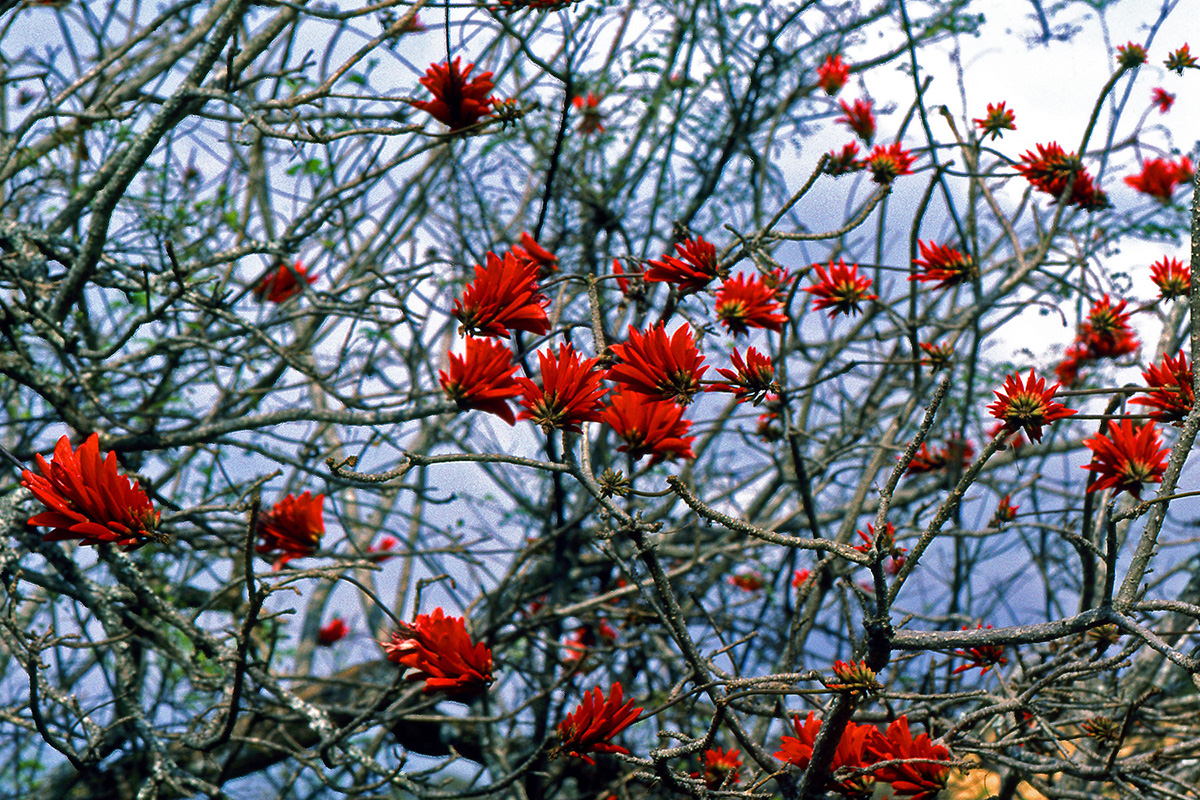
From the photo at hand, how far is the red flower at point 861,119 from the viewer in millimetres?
2705

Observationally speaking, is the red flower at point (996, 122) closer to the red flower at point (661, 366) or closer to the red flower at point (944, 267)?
the red flower at point (944, 267)

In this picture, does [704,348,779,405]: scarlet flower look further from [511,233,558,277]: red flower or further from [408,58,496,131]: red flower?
[408,58,496,131]: red flower

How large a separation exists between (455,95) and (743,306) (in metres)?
0.76

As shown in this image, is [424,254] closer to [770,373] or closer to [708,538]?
[708,538]

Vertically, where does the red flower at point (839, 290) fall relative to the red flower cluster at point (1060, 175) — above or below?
below

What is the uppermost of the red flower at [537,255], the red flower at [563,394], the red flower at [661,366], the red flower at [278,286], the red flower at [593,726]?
the red flower at [278,286]

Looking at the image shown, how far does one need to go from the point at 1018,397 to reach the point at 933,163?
1.28 meters

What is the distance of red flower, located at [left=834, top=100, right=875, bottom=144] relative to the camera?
2705 millimetres

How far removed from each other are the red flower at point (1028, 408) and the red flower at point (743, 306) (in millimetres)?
391

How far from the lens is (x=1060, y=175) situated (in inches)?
93.2

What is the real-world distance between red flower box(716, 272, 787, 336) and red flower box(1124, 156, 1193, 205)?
8.02 ft

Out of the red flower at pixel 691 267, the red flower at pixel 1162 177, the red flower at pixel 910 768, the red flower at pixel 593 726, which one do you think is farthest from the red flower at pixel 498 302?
the red flower at pixel 1162 177

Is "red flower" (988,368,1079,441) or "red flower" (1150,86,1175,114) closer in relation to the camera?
"red flower" (988,368,1079,441)

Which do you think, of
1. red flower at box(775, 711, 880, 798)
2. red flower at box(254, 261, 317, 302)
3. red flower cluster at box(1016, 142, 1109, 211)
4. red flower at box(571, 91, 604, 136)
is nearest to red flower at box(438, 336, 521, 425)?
red flower at box(775, 711, 880, 798)
